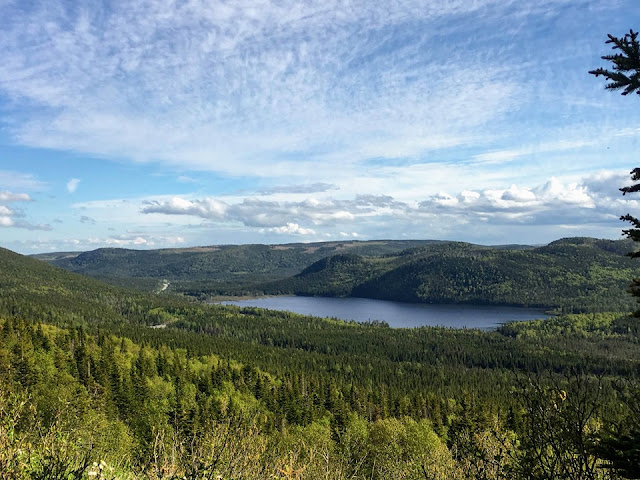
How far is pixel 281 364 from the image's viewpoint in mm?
171000

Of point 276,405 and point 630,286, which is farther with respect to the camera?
point 276,405

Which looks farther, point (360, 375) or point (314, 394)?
point (360, 375)

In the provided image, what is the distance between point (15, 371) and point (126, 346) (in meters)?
72.2

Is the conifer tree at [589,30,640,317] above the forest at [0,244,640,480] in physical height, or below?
above

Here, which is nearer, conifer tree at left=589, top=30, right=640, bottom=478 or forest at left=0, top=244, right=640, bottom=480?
conifer tree at left=589, top=30, right=640, bottom=478

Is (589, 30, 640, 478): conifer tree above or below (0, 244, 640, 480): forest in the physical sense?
above

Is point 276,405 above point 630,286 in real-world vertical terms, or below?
below

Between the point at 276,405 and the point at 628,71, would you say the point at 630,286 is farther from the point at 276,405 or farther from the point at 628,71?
the point at 276,405

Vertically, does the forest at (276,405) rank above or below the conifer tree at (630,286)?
below

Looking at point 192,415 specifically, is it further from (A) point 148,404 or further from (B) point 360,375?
(B) point 360,375

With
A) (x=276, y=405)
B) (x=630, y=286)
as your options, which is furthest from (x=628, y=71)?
(x=276, y=405)

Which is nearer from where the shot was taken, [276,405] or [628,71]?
[628,71]

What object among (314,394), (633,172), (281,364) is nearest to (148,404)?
(314,394)

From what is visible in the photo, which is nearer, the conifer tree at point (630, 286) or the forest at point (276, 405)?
the conifer tree at point (630, 286)
